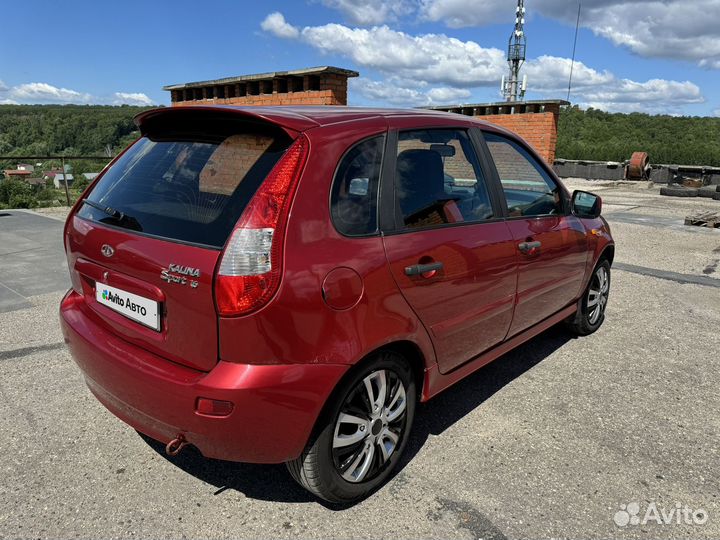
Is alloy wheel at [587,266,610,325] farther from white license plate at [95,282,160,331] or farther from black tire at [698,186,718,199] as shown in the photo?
black tire at [698,186,718,199]

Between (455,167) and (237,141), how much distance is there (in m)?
1.27

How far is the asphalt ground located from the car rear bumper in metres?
0.43

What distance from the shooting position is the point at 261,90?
387 inches

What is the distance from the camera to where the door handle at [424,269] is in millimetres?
2281

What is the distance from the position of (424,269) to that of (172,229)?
1087 mm

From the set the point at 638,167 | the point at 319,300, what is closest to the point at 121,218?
the point at 319,300

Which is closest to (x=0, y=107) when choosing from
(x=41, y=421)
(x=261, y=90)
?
(x=261, y=90)

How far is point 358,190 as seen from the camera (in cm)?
219

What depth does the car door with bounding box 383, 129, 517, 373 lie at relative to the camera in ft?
7.69

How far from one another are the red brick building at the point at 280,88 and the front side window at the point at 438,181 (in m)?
5.84

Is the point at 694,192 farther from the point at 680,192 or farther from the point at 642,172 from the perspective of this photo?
the point at 642,172

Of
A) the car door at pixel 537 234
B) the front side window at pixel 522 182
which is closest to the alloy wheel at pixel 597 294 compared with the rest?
the car door at pixel 537 234

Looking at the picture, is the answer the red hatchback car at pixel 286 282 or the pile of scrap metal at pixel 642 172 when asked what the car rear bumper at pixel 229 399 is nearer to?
the red hatchback car at pixel 286 282

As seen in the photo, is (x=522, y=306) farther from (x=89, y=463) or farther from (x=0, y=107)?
(x=0, y=107)
